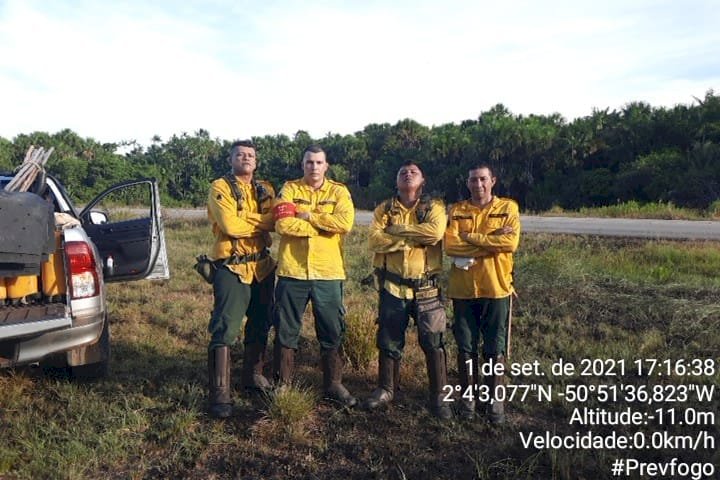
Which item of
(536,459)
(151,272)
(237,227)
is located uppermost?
(237,227)

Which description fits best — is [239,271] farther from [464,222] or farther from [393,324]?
[464,222]

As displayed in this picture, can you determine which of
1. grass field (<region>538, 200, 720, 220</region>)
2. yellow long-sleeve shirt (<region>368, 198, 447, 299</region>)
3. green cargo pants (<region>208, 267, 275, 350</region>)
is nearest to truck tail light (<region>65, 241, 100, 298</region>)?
green cargo pants (<region>208, 267, 275, 350</region>)

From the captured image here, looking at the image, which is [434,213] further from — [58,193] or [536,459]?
[58,193]

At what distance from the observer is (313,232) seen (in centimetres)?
377

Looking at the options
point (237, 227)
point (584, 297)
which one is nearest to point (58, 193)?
point (237, 227)

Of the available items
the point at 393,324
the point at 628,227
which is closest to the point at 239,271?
the point at 393,324

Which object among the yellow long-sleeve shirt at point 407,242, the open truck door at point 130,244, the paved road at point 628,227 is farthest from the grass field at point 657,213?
the open truck door at point 130,244

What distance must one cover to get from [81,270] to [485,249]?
2.60 metres

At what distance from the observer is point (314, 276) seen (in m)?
3.79

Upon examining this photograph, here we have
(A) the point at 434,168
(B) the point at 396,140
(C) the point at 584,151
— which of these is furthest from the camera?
(B) the point at 396,140

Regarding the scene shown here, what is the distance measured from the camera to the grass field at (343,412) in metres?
3.05

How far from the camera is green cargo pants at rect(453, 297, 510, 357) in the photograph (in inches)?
147

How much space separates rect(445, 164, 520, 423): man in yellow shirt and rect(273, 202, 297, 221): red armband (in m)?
1.09

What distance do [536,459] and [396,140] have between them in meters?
33.7
